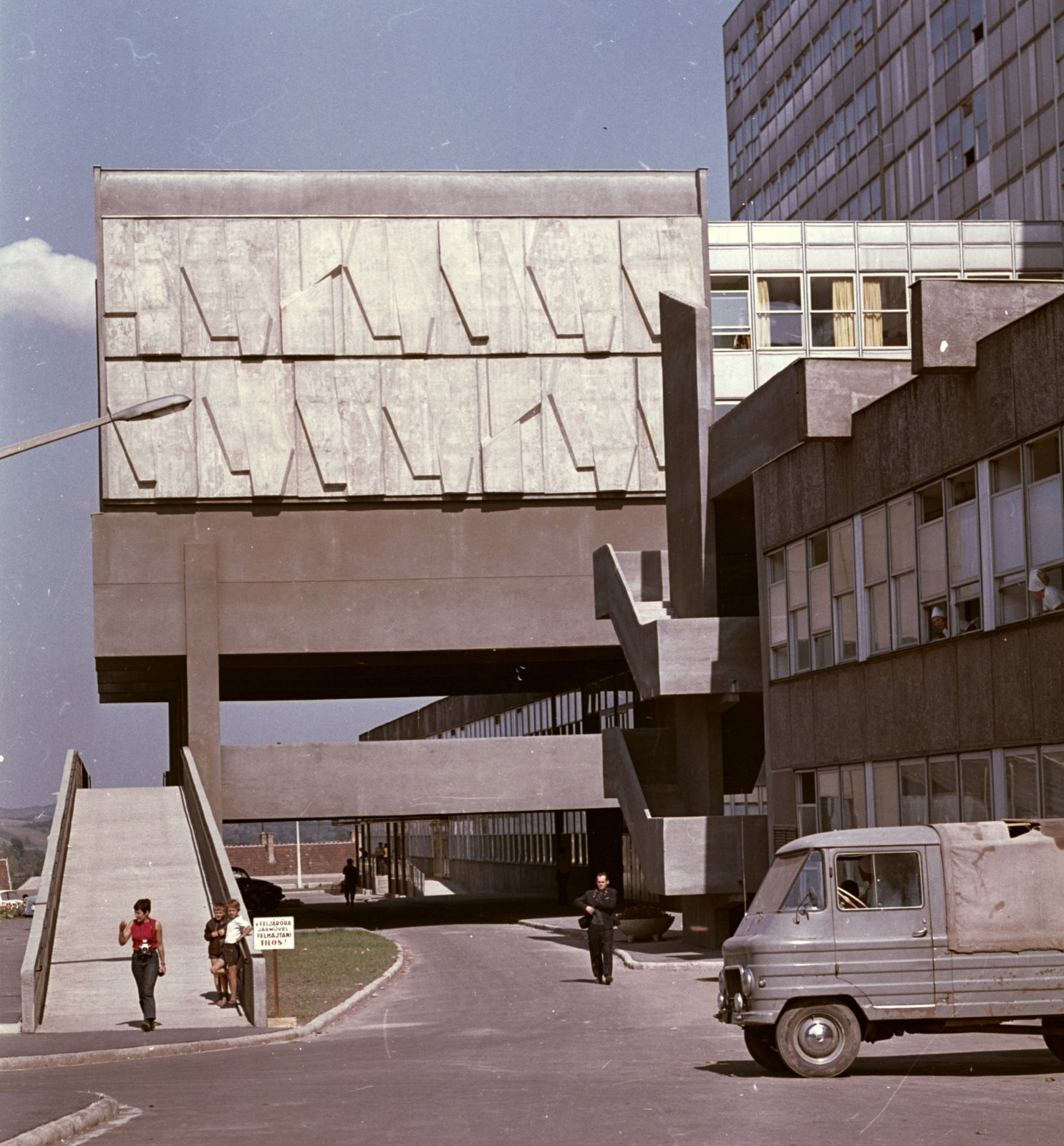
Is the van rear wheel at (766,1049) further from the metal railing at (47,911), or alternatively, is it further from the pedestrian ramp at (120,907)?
the metal railing at (47,911)

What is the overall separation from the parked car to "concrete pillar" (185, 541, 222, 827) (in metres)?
9.00

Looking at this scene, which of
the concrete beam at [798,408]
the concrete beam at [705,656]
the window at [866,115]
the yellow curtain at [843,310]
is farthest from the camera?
the window at [866,115]

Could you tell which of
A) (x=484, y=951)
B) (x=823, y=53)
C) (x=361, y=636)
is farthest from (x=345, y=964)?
(x=823, y=53)

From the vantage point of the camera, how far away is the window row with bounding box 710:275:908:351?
53.5 m

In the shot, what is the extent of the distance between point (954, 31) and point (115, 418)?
189 ft

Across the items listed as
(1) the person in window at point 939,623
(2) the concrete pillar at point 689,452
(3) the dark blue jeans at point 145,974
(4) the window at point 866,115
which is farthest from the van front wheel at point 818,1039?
(4) the window at point 866,115

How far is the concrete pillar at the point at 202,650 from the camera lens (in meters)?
50.8

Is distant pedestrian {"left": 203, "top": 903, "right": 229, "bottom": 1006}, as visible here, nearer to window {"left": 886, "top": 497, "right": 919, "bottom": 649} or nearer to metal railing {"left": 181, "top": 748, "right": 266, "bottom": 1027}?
metal railing {"left": 181, "top": 748, "right": 266, "bottom": 1027}

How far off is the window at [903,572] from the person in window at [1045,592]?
159 inches

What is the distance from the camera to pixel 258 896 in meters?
60.2

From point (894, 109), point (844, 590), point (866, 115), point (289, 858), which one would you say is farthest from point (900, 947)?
point (289, 858)

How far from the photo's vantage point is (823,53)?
280 feet

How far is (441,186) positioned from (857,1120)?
4300 cm

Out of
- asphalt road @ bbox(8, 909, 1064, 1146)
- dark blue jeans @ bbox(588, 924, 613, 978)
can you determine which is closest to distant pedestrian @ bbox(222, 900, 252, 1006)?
asphalt road @ bbox(8, 909, 1064, 1146)
